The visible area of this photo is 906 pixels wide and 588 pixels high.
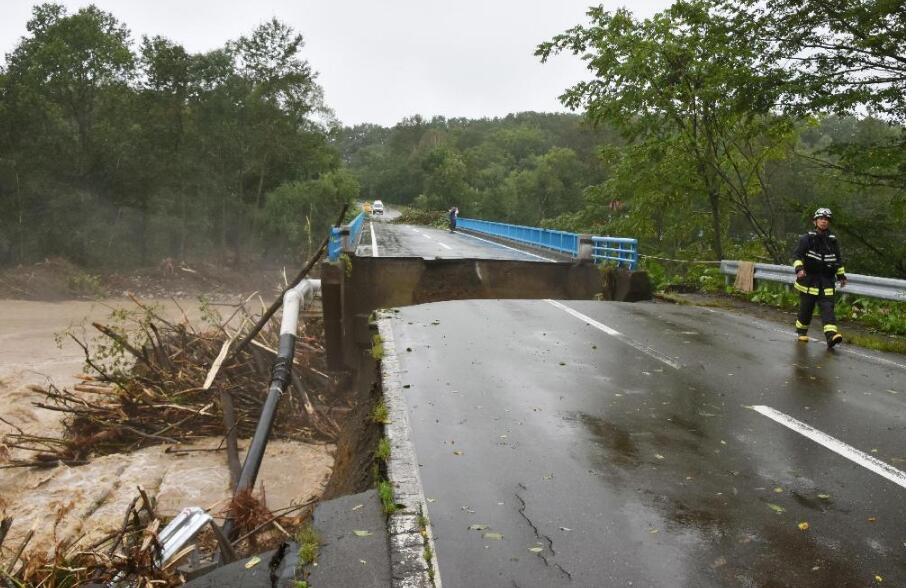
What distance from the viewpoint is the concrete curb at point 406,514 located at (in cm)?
339

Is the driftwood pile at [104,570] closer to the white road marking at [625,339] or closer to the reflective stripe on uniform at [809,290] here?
the white road marking at [625,339]

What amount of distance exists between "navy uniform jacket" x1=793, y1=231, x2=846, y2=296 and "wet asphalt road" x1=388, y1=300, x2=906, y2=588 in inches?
35.9

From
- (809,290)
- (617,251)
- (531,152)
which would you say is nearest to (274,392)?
(809,290)

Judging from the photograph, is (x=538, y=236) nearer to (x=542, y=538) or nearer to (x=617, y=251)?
(x=617, y=251)

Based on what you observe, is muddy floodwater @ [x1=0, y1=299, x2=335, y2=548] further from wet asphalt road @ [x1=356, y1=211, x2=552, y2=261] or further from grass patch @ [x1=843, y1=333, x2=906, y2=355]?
grass patch @ [x1=843, y1=333, x2=906, y2=355]

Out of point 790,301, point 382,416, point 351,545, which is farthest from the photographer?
point 790,301

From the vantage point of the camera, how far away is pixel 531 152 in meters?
123

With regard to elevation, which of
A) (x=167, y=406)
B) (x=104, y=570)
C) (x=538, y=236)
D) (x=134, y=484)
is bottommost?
(x=134, y=484)

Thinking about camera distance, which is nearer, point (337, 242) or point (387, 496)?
point (387, 496)

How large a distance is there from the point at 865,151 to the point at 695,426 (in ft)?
32.2

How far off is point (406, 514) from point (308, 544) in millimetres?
607

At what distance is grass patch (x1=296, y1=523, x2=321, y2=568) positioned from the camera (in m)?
3.58

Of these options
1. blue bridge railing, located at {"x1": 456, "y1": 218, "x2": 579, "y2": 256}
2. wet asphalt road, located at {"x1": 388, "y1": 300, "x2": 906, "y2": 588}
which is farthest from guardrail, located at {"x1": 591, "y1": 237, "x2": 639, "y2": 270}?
wet asphalt road, located at {"x1": 388, "y1": 300, "x2": 906, "y2": 588}

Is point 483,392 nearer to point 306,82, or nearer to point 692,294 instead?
point 692,294
